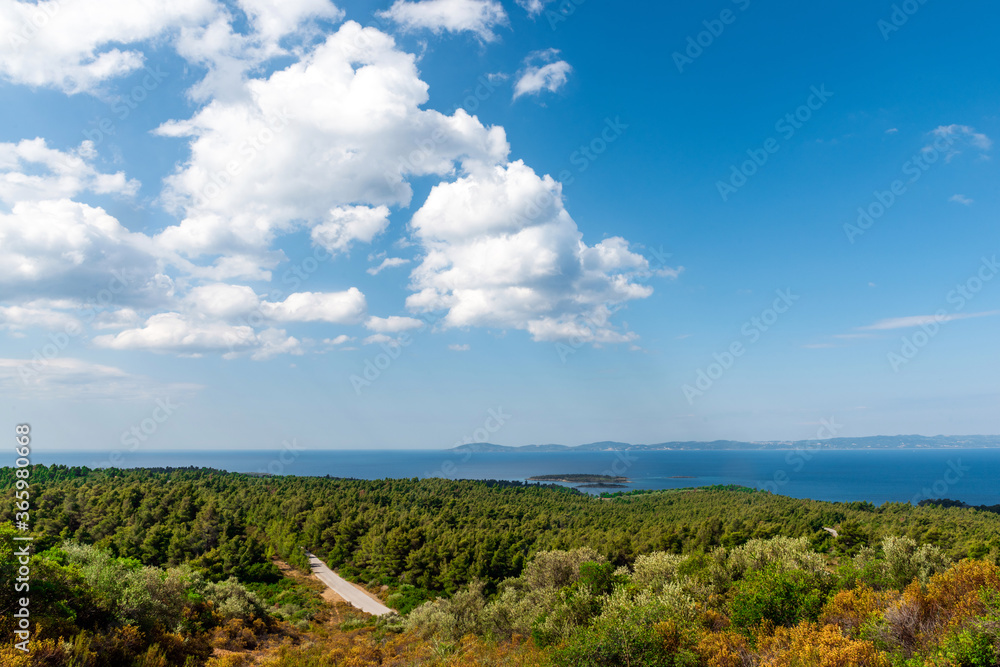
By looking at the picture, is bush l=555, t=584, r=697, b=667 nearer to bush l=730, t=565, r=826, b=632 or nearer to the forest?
the forest

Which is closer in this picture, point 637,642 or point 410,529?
point 637,642

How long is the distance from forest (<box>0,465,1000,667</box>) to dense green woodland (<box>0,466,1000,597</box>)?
0.97ft

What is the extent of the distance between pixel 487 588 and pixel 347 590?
48.2ft

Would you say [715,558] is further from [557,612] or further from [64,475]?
[64,475]

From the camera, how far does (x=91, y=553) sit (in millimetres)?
27938

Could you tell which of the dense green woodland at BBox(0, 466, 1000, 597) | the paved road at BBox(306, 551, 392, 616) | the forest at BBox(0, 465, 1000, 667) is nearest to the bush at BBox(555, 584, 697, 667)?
the forest at BBox(0, 465, 1000, 667)

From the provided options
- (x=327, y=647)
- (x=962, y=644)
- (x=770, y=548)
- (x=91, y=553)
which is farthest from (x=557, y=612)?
(x=91, y=553)

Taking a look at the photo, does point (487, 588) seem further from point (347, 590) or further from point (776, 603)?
point (776, 603)

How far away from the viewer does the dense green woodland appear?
164 ft

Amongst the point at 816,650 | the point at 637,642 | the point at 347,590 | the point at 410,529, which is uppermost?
the point at 816,650

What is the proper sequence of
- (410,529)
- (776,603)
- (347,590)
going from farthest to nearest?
(410,529), (347,590), (776,603)

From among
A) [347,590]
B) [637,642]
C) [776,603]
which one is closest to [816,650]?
[637,642]

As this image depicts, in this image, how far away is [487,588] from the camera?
4800 centimetres

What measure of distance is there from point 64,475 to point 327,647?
371 feet
